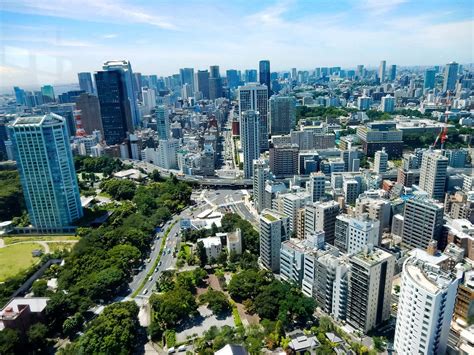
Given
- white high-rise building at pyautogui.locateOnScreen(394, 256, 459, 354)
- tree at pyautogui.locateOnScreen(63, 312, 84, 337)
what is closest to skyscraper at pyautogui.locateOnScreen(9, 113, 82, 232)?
tree at pyautogui.locateOnScreen(63, 312, 84, 337)

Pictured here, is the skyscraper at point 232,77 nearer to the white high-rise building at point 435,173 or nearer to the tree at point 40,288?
the white high-rise building at point 435,173

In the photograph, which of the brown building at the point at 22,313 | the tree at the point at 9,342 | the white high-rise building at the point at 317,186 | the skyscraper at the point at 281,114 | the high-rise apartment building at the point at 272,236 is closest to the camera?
the tree at the point at 9,342

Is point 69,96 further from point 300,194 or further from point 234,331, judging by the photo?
point 234,331

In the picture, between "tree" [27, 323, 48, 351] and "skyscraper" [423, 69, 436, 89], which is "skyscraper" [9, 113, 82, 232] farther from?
"skyscraper" [423, 69, 436, 89]

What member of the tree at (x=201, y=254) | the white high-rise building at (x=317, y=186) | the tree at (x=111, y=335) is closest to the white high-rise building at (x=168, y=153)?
the white high-rise building at (x=317, y=186)

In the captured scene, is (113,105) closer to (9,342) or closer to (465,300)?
(9,342)

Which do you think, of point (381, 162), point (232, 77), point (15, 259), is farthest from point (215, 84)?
point (15, 259)
